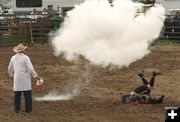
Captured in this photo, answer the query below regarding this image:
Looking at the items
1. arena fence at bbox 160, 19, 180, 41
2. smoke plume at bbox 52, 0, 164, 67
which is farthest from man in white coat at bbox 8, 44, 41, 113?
arena fence at bbox 160, 19, 180, 41

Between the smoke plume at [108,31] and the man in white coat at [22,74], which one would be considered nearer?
the man in white coat at [22,74]

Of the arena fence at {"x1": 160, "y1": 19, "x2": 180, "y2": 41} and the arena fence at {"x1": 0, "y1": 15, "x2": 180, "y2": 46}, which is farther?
the arena fence at {"x1": 160, "y1": 19, "x2": 180, "y2": 41}

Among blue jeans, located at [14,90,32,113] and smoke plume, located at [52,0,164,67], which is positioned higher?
smoke plume, located at [52,0,164,67]

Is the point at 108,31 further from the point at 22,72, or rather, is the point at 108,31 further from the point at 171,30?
the point at 171,30

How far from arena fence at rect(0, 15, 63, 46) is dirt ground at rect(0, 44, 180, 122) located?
280 cm

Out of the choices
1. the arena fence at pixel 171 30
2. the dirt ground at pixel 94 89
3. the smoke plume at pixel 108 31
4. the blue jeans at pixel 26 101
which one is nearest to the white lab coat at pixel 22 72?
the blue jeans at pixel 26 101

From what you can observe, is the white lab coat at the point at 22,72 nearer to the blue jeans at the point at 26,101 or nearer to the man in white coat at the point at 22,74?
the man in white coat at the point at 22,74

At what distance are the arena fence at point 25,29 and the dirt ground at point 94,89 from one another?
110 inches

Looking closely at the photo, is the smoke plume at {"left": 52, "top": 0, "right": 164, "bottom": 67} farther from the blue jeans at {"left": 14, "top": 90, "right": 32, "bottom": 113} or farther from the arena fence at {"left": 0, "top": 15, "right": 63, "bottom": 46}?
the arena fence at {"left": 0, "top": 15, "right": 63, "bottom": 46}

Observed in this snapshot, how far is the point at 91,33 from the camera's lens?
13047 mm

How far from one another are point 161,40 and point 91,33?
14.7 meters

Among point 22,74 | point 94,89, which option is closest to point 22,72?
point 22,74

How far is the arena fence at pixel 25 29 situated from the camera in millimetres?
26172

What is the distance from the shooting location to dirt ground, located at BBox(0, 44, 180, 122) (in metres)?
10.8
